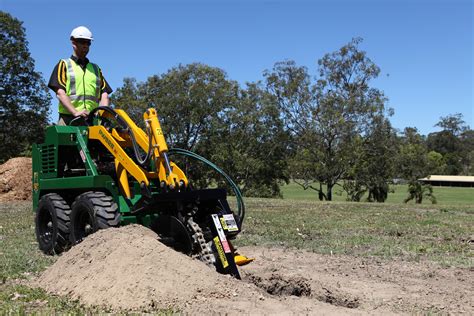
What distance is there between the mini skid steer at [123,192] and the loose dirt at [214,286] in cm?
Result: 38

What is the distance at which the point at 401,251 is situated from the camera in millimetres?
8648

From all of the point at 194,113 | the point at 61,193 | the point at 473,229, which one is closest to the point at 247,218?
the point at 473,229

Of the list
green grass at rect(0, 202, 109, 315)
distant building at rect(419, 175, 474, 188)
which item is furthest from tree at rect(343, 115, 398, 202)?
distant building at rect(419, 175, 474, 188)

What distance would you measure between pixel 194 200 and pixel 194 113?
41248 mm

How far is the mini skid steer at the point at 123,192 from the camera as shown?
235 inches

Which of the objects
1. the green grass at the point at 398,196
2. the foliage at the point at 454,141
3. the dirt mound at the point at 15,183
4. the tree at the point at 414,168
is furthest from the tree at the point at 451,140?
the dirt mound at the point at 15,183

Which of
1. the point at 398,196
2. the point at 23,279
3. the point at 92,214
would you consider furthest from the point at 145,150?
the point at 398,196

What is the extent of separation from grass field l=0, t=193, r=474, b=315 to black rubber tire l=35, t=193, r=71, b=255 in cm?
21

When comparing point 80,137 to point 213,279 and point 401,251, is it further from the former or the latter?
point 401,251

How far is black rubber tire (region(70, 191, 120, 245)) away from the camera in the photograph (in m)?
6.57

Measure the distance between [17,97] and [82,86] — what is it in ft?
110

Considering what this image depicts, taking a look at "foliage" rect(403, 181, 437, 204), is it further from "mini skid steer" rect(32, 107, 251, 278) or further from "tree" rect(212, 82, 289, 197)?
"mini skid steer" rect(32, 107, 251, 278)

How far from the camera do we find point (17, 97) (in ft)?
126

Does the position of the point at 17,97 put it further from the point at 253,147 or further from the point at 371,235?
the point at 371,235
